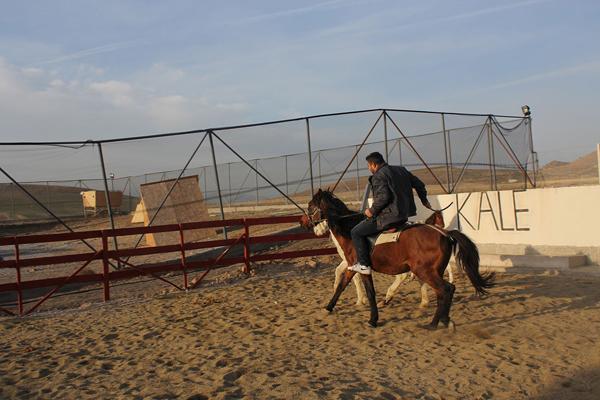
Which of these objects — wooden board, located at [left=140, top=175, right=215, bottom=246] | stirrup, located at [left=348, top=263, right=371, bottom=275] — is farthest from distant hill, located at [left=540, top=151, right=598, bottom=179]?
stirrup, located at [left=348, top=263, right=371, bottom=275]

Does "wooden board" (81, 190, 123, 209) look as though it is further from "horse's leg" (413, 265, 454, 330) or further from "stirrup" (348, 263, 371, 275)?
"horse's leg" (413, 265, 454, 330)

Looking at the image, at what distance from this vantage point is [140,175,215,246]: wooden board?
15836 mm

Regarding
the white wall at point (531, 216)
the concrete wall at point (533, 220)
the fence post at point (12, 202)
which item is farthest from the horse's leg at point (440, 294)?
the fence post at point (12, 202)

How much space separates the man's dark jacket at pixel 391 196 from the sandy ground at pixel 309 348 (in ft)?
5.01

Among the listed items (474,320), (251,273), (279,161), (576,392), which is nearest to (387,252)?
(474,320)

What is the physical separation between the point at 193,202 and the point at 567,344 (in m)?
12.1

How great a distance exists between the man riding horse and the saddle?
0.11ft

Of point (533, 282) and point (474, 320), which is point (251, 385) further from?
point (533, 282)

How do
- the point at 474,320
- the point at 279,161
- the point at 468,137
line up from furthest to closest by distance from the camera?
the point at 279,161 → the point at 468,137 → the point at 474,320

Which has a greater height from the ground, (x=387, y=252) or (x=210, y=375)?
(x=387, y=252)

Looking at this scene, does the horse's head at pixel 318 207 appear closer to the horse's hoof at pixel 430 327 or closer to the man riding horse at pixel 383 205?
the man riding horse at pixel 383 205

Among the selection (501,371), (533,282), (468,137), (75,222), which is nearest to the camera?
(501,371)

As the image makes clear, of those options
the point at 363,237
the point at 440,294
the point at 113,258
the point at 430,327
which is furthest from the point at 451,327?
the point at 113,258

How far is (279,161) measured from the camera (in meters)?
21.6
